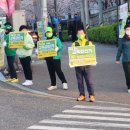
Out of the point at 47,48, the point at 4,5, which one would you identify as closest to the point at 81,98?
the point at 47,48

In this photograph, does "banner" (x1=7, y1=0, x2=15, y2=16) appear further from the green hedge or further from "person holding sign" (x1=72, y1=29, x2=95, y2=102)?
the green hedge

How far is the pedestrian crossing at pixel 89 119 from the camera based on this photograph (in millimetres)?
8289

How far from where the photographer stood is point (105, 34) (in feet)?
102

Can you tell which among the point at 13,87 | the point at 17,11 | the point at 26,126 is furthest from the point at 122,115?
the point at 17,11

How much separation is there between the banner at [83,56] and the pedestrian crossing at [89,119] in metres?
1.07

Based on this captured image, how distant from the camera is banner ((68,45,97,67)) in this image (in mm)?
10727

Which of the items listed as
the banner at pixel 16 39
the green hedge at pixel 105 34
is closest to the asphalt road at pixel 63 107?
the banner at pixel 16 39

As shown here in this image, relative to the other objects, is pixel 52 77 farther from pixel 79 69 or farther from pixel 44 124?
pixel 44 124

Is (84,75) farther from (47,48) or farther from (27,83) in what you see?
(27,83)

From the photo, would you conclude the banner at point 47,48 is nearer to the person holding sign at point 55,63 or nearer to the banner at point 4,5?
the person holding sign at point 55,63

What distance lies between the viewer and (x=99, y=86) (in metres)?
12.9

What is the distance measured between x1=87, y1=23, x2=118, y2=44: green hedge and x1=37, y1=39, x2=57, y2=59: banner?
14.5 meters

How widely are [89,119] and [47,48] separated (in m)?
3.85

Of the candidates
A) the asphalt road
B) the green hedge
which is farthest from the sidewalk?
the green hedge
